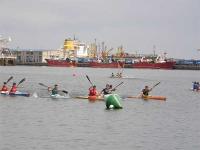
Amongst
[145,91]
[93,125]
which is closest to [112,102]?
[93,125]

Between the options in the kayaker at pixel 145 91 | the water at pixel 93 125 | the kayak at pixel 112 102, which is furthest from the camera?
the kayaker at pixel 145 91

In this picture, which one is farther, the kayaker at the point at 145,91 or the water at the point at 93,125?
the kayaker at the point at 145,91

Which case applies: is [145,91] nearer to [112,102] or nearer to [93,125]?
[112,102]

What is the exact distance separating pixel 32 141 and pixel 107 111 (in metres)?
17.2

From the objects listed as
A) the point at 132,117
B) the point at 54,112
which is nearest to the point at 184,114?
the point at 132,117

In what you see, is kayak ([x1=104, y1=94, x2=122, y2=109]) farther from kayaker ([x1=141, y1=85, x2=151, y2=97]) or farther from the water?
kayaker ([x1=141, y1=85, x2=151, y2=97])

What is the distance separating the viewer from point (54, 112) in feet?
173

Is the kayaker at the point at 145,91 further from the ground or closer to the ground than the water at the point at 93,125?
further from the ground

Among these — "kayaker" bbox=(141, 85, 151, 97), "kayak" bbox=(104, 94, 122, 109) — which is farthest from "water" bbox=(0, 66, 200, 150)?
"kayaker" bbox=(141, 85, 151, 97)

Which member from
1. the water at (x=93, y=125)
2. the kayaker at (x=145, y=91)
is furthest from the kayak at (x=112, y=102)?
the kayaker at (x=145, y=91)

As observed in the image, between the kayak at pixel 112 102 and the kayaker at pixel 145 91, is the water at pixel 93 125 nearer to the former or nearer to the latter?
the kayak at pixel 112 102

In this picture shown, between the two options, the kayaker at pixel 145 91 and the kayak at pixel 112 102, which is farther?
the kayaker at pixel 145 91

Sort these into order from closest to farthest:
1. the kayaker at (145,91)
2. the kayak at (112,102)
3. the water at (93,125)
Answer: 1. the water at (93,125)
2. the kayak at (112,102)
3. the kayaker at (145,91)

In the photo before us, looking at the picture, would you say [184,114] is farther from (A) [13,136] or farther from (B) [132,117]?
(A) [13,136]
